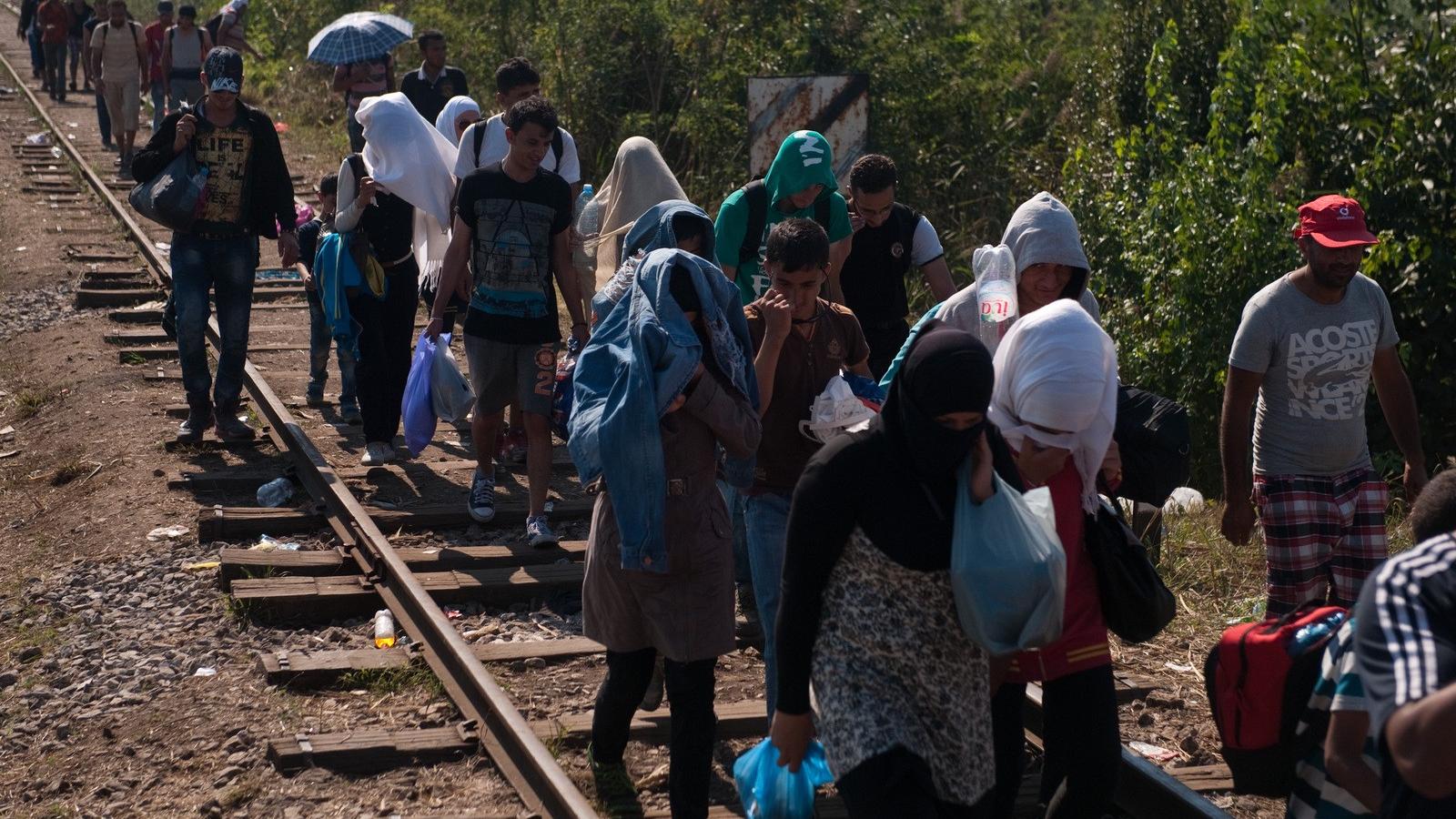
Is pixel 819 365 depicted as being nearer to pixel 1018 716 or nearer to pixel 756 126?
pixel 1018 716

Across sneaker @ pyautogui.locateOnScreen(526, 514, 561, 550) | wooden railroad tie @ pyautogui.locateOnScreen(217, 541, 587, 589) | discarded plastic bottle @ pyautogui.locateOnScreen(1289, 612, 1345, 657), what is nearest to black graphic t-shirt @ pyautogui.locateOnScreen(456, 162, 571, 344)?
sneaker @ pyautogui.locateOnScreen(526, 514, 561, 550)

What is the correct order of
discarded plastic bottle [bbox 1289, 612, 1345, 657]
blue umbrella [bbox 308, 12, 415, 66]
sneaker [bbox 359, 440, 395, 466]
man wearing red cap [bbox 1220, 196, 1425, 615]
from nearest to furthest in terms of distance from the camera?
discarded plastic bottle [bbox 1289, 612, 1345, 657], man wearing red cap [bbox 1220, 196, 1425, 615], sneaker [bbox 359, 440, 395, 466], blue umbrella [bbox 308, 12, 415, 66]

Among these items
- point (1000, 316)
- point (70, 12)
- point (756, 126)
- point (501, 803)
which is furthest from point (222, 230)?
point (70, 12)

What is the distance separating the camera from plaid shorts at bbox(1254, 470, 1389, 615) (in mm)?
5398

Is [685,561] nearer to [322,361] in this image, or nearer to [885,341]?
[885,341]

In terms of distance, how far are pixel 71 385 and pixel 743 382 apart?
6.99 m

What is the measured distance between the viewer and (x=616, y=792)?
477 centimetres

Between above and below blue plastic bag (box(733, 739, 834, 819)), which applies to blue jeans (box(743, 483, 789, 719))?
above

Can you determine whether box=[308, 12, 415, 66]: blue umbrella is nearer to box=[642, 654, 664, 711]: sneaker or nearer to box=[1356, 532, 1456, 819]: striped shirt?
box=[642, 654, 664, 711]: sneaker

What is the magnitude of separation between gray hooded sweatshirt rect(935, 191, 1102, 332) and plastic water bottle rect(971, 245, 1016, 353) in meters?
0.03

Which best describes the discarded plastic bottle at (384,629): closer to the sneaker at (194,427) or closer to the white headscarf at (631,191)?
the white headscarf at (631,191)

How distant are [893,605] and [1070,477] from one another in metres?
0.78

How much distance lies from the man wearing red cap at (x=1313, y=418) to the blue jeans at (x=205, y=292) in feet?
17.3

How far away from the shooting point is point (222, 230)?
8258 mm
